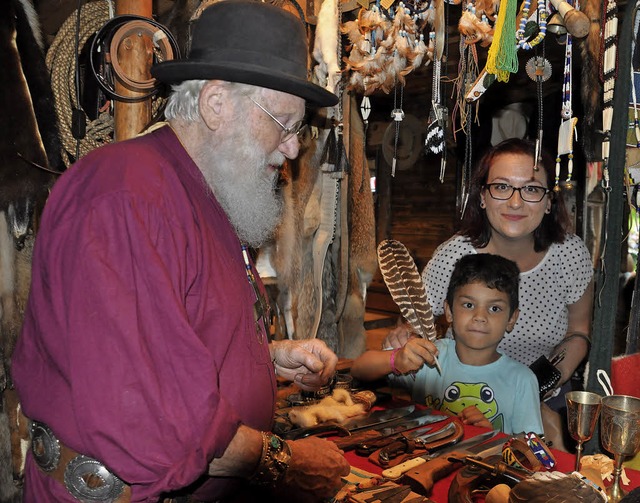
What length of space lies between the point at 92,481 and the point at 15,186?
5.12ft

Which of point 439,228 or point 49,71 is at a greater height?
point 49,71

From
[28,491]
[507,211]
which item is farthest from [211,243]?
[507,211]

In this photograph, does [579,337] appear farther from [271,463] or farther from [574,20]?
[271,463]

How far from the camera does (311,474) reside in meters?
1.55

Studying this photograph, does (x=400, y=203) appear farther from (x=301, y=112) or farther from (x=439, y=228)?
(x=301, y=112)

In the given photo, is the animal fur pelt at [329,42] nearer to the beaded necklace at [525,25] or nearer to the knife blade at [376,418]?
the beaded necklace at [525,25]

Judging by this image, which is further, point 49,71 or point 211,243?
point 49,71

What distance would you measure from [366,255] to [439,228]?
6176 mm

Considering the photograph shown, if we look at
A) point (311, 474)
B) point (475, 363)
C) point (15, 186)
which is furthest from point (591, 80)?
point (15, 186)

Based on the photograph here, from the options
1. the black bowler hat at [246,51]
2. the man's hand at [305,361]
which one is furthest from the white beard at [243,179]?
the man's hand at [305,361]

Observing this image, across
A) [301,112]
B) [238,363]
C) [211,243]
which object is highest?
[301,112]

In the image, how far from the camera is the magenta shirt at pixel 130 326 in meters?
1.14

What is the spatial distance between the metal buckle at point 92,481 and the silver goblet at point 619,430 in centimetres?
133

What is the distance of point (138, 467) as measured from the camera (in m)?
1.17
